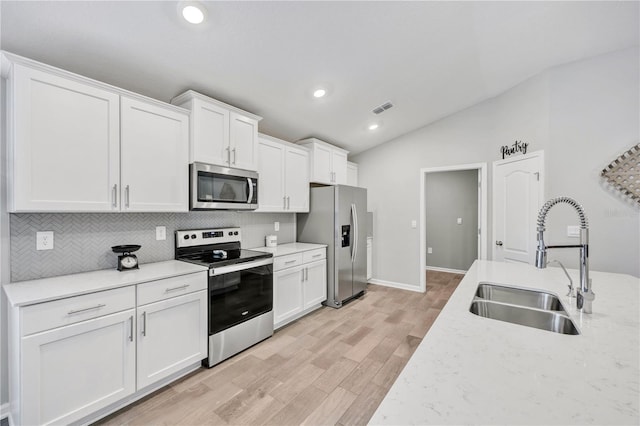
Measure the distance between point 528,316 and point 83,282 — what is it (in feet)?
8.66

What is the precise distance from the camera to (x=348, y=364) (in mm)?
2414

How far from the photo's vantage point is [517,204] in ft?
11.4

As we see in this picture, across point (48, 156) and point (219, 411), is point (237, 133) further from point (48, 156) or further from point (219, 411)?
point (219, 411)

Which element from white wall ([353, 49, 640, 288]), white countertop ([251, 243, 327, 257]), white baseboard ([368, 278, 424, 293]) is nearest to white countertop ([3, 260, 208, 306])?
white countertop ([251, 243, 327, 257])

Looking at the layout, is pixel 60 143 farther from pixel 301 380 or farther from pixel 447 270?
pixel 447 270

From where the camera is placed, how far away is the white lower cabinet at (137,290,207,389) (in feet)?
6.19

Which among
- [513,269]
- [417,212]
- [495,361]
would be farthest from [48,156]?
[417,212]

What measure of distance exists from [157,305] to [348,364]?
1624mm

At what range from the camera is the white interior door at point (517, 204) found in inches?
127

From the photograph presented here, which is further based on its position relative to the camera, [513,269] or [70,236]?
[513,269]

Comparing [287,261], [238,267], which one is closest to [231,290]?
[238,267]

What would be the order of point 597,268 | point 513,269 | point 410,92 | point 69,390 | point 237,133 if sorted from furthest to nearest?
point 410,92, point 597,268, point 237,133, point 513,269, point 69,390

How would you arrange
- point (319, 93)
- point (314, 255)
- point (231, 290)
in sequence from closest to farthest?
1. point (231, 290)
2. point (319, 93)
3. point (314, 255)

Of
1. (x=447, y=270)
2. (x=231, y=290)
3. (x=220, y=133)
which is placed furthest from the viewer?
(x=447, y=270)
